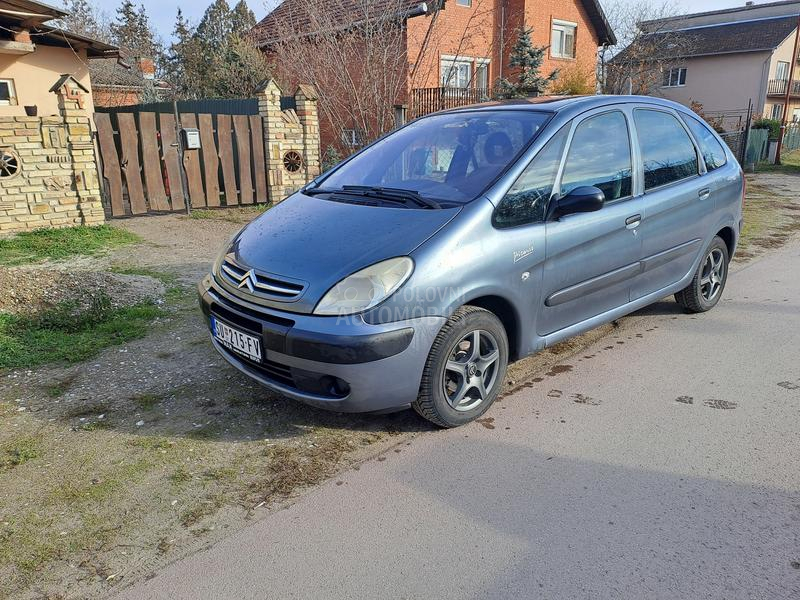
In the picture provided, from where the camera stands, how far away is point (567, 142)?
147 inches

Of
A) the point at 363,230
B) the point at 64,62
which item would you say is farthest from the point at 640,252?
the point at 64,62

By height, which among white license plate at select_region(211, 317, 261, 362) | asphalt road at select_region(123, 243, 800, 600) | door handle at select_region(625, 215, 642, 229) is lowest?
asphalt road at select_region(123, 243, 800, 600)

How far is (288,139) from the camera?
11742 mm

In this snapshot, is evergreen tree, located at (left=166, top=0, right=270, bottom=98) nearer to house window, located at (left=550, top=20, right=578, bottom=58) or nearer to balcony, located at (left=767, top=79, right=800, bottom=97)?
house window, located at (left=550, top=20, right=578, bottom=58)

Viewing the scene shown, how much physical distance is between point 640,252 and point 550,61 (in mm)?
22181

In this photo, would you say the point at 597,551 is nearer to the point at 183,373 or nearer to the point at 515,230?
the point at 515,230

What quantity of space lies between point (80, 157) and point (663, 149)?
831 cm

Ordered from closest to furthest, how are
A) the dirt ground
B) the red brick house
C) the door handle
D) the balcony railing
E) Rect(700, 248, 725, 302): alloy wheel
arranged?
the dirt ground
the door handle
Rect(700, 248, 725, 302): alloy wheel
the red brick house
the balcony railing

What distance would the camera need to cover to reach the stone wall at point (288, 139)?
37.0 ft

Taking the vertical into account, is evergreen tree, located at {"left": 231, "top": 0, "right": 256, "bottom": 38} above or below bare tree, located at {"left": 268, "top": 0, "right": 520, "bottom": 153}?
above

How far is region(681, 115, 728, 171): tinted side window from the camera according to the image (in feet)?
16.1

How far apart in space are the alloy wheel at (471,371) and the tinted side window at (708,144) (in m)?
2.91

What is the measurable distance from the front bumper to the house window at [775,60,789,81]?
44.9 metres

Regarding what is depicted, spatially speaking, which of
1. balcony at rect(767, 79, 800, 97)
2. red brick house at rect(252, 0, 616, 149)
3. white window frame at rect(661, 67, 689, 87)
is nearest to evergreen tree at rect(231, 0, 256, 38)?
red brick house at rect(252, 0, 616, 149)
